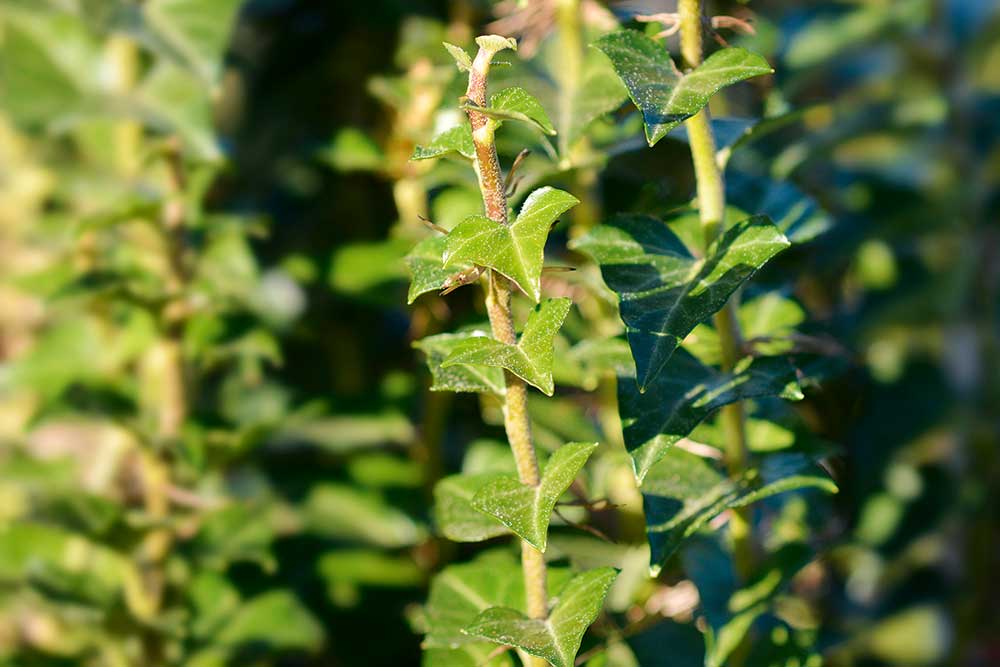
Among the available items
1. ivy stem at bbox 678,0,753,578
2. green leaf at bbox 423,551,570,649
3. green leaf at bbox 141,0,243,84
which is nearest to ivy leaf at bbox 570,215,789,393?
ivy stem at bbox 678,0,753,578

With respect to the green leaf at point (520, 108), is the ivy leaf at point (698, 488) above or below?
below

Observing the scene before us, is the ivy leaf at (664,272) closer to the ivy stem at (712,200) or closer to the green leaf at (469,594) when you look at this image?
the ivy stem at (712,200)

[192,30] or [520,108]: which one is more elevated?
[192,30]

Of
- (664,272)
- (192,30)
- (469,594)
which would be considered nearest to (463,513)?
(469,594)

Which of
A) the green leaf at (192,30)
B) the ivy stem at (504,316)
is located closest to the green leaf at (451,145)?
the ivy stem at (504,316)

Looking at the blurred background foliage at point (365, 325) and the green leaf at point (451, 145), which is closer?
the green leaf at point (451, 145)

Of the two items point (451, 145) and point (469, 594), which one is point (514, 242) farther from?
point (469, 594)

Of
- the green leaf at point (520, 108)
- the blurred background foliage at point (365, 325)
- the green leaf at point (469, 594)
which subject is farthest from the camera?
the blurred background foliage at point (365, 325)
